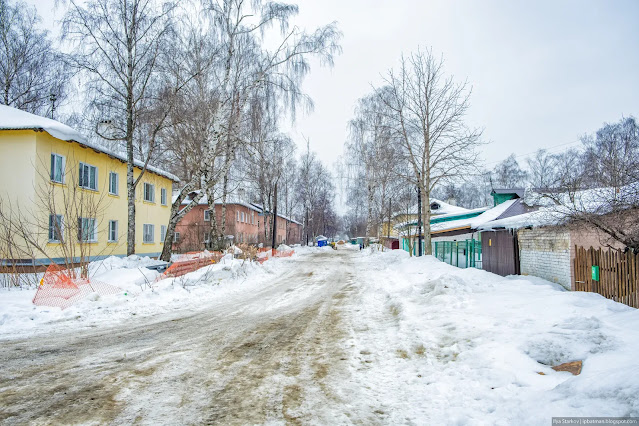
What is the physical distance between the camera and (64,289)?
29.6 ft

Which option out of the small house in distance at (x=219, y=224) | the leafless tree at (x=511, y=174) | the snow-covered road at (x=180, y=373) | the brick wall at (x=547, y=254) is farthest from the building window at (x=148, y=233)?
the leafless tree at (x=511, y=174)

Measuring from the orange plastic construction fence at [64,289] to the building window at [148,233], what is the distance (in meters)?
13.8

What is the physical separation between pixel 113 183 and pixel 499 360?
21918mm

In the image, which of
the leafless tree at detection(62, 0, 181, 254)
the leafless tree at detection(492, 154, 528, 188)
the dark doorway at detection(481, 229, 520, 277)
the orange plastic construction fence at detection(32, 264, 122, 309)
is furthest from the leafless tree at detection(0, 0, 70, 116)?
the leafless tree at detection(492, 154, 528, 188)

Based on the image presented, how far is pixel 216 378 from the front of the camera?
14.0 ft

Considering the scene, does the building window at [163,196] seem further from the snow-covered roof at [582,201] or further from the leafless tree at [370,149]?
the snow-covered roof at [582,201]

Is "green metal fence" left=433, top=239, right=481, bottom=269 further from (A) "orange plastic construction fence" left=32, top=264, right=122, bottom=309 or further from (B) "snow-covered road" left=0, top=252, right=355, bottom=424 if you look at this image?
(A) "orange plastic construction fence" left=32, top=264, right=122, bottom=309

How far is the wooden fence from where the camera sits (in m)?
7.45

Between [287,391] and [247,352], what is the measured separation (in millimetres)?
1561

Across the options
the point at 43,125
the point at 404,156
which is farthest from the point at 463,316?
the point at 43,125

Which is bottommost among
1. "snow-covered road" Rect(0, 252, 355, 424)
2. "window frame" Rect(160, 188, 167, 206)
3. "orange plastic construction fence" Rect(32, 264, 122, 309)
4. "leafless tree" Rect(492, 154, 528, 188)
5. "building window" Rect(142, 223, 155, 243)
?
"snow-covered road" Rect(0, 252, 355, 424)

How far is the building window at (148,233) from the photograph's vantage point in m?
24.3

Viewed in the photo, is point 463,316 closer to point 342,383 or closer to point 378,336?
point 378,336

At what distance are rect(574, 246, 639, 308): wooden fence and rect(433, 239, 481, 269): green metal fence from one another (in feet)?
26.0
